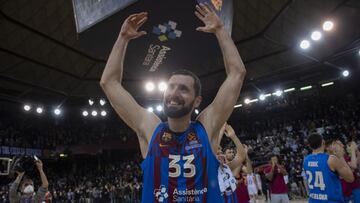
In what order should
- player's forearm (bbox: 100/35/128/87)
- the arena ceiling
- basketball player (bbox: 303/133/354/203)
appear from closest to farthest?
player's forearm (bbox: 100/35/128/87) < basketball player (bbox: 303/133/354/203) < the arena ceiling

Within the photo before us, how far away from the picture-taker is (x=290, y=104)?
26875 mm

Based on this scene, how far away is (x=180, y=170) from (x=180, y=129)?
32 centimetres

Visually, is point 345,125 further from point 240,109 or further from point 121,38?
point 121,38

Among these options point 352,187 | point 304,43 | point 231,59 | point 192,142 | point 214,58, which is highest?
point 304,43

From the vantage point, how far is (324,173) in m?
4.93

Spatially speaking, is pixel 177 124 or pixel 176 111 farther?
pixel 177 124

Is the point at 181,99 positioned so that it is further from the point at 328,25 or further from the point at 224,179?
the point at 328,25

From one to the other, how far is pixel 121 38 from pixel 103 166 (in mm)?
30416

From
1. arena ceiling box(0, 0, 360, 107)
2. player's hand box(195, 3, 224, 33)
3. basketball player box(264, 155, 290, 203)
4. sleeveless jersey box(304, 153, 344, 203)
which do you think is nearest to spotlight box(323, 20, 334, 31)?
arena ceiling box(0, 0, 360, 107)

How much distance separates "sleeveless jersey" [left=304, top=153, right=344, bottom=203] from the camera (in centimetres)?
487

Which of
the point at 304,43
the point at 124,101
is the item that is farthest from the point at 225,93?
the point at 304,43

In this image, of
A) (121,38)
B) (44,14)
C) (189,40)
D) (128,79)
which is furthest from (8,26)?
(121,38)

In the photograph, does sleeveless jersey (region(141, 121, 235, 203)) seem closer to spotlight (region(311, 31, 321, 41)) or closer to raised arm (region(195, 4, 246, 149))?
raised arm (region(195, 4, 246, 149))

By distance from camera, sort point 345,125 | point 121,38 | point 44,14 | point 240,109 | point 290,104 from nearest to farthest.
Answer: point 121,38, point 44,14, point 345,125, point 290,104, point 240,109
